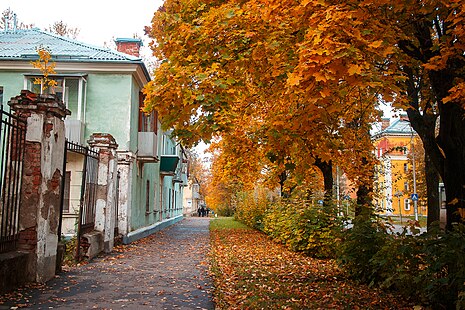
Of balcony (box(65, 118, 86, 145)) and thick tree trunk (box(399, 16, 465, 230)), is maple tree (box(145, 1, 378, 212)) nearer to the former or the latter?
thick tree trunk (box(399, 16, 465, 230))

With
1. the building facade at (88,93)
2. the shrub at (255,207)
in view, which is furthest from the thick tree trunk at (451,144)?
the shrub at (255,207)

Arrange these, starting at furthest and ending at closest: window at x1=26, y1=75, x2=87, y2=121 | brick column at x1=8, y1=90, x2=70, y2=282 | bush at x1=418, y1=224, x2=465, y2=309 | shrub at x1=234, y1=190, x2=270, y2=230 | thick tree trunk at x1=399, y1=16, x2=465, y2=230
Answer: shrub at x1=234, y1=190, x2=270, y2=230
window at x1=26, y1=75, x2=87, y2=121
brick column at x1=8, y1=90, x2=70, y2=282
thick tree trunk at x1=399, y1=16, x2=465, y2=230
bush at x1=418, y1=224, x2=465, y2=309

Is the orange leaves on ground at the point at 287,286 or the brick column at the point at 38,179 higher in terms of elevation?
the brick column at the point at 38,179

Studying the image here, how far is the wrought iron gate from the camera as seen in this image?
7.10m

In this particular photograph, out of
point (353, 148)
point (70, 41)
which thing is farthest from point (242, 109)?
point (70, 41)

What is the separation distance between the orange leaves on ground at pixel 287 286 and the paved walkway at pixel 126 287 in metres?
0.43

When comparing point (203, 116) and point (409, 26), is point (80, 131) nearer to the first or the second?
point (203, 116)

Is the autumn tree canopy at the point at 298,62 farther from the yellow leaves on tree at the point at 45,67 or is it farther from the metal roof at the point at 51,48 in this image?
the metal roof at the point at 51,48

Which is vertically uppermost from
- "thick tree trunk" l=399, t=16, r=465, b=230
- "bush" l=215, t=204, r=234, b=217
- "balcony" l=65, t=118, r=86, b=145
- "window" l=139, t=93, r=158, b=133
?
"window" l=139, t=93, r=158, b=133

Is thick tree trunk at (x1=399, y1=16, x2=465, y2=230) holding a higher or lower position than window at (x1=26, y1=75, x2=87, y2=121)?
→ lower

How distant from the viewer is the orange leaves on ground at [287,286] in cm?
691

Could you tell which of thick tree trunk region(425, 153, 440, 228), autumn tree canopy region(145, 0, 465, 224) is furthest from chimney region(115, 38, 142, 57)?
thick tree trunk region(425, 153, 440, 228)

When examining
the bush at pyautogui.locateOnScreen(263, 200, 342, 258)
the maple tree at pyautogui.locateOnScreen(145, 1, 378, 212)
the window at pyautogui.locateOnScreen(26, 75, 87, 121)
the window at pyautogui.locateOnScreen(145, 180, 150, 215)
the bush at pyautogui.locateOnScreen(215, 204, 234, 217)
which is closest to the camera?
the maple tree at pyautogui.locateOnScreen(145, 1, 378, 212)

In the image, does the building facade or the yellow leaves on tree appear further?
the building facade
